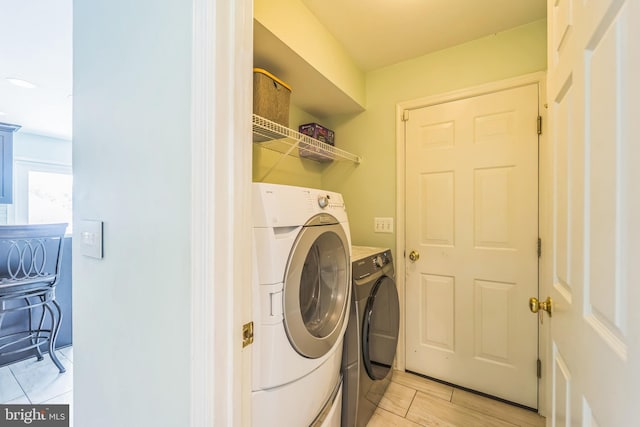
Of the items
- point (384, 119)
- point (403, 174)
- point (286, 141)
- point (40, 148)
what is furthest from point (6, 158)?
point (403, 174)

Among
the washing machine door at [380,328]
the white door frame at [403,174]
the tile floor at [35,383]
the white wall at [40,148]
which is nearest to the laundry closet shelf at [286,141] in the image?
the white door frame at [403,174]

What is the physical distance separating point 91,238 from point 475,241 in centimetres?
202

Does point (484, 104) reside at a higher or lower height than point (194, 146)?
higher

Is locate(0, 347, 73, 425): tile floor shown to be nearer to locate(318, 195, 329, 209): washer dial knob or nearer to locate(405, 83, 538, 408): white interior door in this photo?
locate(318, 195, 329, 209): washer dial knob

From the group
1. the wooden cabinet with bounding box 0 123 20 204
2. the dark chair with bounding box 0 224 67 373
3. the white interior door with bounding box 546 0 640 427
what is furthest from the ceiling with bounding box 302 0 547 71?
the wooden cabinet with bounding box 0 123 20 204

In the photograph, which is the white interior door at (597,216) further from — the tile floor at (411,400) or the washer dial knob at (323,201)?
the tile floor at (411,400)

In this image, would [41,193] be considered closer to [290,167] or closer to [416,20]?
[290,167]

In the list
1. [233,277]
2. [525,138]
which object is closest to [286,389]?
[233,277]

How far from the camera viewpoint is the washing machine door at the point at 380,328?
1.41m

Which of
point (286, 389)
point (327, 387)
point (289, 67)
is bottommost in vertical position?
point (327, 387)

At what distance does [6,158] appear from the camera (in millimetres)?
2924

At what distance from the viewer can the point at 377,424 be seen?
1.52 metres

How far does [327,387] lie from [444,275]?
3.81ft

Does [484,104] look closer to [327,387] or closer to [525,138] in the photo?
[525,138]
